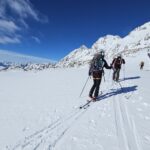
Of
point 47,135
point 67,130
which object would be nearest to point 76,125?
point 67,130

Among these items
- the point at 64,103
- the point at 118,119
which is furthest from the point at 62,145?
the point at 64,103

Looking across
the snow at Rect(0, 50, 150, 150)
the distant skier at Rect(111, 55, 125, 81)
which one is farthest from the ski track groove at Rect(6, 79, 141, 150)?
the distant skier at Rect(111, 55, 125, 81)

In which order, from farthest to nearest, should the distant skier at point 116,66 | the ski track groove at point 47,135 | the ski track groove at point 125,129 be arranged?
the distant skier at point 116,66, the ski track groove at point 47,135, the ski track groove at point 125,129

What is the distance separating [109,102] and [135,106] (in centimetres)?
149

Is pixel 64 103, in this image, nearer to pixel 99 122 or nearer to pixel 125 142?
pixel 99 122

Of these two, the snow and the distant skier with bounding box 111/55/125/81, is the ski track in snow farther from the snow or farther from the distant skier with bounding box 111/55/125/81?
the distant skier with bounding box 111/55/125/81

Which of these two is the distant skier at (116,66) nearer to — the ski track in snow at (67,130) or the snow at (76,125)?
the snow at (76,125)

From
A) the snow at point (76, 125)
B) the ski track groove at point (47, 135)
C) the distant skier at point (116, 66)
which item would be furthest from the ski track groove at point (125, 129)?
the distant skier at point (116, 66)

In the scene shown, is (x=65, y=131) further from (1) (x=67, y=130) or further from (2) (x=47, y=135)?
(2) (x=47, y=135)

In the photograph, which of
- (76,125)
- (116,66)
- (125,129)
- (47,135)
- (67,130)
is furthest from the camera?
(116,66)

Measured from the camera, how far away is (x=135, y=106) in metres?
9.30

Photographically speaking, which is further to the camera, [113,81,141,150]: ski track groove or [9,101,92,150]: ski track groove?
[9,101,92,150]: ski track groove

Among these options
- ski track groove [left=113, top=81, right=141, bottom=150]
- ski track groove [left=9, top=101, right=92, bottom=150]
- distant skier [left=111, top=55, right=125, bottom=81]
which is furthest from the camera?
distant skier [left=111, top=55, right=125, bottom=81]

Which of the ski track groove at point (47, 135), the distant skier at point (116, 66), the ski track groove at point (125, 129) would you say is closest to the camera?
the ski track groove at point (125, 129)
